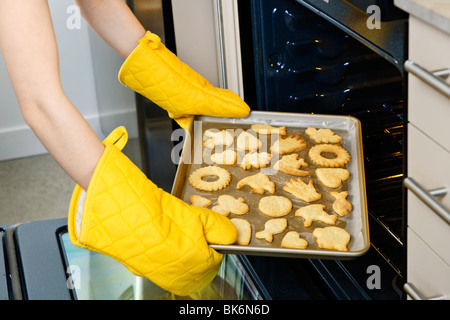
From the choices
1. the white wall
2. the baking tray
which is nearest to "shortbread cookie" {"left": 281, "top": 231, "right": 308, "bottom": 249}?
the baking tray

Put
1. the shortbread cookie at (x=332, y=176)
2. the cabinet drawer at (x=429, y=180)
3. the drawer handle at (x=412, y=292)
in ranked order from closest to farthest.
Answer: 1. the cabinet drawer at (x=429, y=180)
2. the drawer handle at (x=412, y=292)
3. the shortbread cookie at (x=332, y=176)

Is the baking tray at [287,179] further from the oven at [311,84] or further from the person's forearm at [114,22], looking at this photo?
the person's forearm at [114,22]

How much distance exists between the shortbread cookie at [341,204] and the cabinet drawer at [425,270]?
152mm

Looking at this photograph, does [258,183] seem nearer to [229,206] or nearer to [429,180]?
[229,206]

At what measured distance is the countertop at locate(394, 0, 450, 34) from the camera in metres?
0.78

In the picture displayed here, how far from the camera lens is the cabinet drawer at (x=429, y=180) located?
2.90 ft

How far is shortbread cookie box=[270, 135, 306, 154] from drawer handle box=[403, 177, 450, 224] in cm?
41

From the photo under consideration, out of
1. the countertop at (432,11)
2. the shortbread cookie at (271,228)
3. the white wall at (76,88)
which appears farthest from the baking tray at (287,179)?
the white wall at (76,88)

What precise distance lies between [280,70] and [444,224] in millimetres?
689

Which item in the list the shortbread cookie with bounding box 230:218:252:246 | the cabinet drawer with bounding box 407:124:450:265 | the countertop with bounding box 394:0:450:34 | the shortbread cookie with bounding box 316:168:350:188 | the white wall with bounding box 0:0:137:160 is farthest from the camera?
the white wall with bounding box 0:0:137:160

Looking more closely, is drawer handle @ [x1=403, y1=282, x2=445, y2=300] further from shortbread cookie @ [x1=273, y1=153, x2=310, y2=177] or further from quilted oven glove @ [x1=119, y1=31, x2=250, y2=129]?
quilted oven glove @ [x1=119, y1=31, x2=250, y2=129]

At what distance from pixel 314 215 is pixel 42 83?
0.56 meters

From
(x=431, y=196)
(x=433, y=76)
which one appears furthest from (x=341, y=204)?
(x=433, y=76)

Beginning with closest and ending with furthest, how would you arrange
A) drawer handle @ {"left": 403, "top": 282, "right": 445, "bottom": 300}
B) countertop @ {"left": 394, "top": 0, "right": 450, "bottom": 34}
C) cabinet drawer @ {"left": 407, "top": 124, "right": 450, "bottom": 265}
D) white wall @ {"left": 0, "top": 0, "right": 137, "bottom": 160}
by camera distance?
countertop @ {"left": 394, "top": 0, "right": 450, "bottom": 34} < cabinet drawer @ {"left": 407, "top": 124, "right": 450, "bottom": 265} < drawer handle @ {"left": 403, "top": 282, "right": 445, "bottom": 300} < white wall @ {"left": 0, "top": 0, "right": 137, "bottom": 160}
